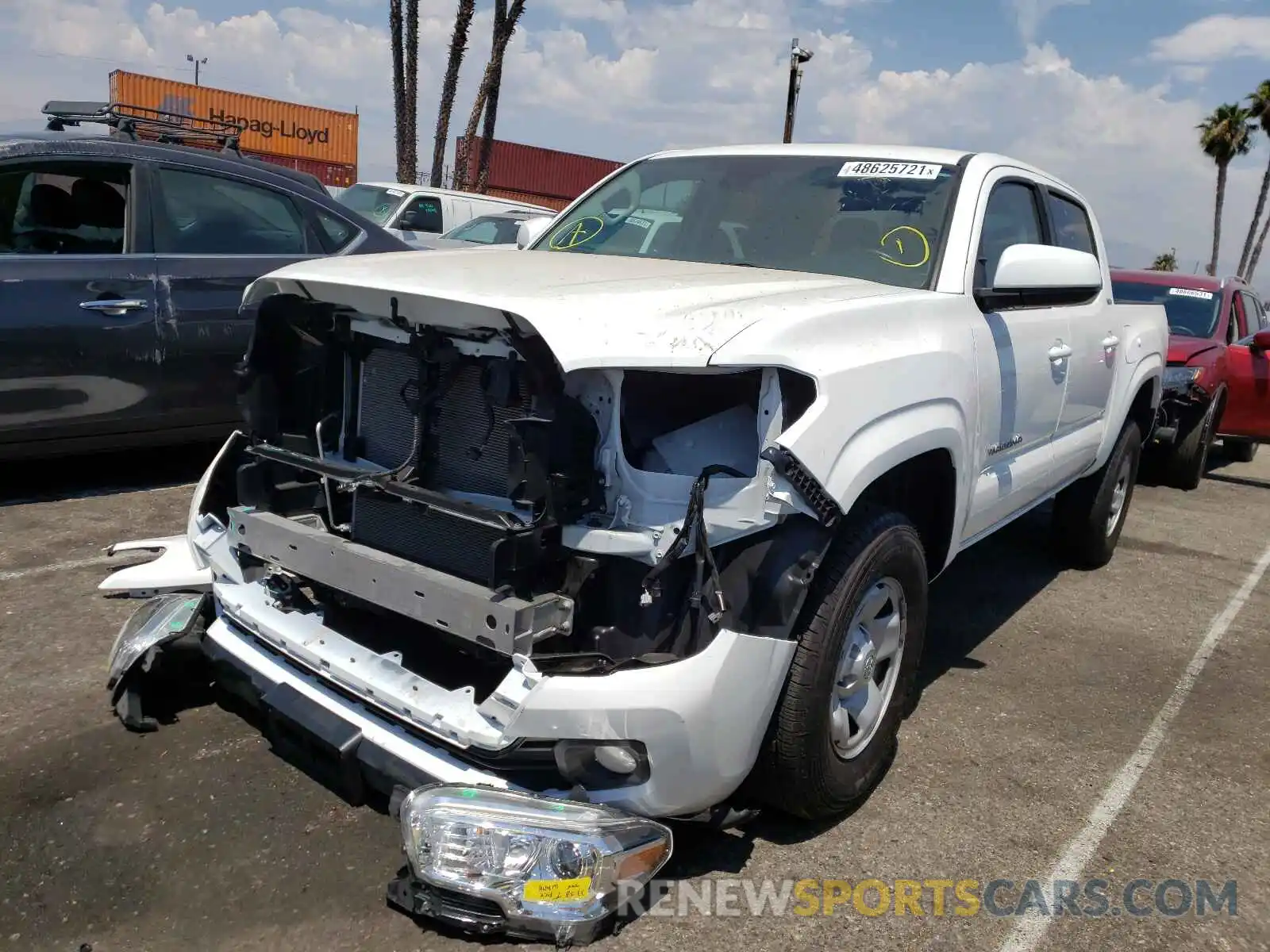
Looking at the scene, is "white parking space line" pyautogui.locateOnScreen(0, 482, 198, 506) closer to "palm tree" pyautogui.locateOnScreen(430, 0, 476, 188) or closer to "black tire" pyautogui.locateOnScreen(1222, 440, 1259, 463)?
"black tire" pyautogui.locateOnScreen(1222, 440, 1259, 463)

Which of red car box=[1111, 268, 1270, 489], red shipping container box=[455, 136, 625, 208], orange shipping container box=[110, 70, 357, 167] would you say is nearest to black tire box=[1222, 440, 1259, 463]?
red car box=[1111, 268, 1270, 489]

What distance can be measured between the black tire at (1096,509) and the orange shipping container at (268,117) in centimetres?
3467

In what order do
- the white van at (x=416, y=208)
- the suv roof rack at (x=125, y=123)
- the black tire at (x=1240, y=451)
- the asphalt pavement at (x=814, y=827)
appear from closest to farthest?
the asphalt pavement at (x=814, y=827) < the suv roof rack at (x=125, y=123) < the black tire at (x=1240, y=451) < the white van at (x=416, y=208)

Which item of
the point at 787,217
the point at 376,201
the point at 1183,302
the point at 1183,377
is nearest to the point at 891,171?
the point at 787,217

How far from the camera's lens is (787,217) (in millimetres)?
3805

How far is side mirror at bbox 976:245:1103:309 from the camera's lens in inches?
133

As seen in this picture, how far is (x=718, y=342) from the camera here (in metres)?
2.43

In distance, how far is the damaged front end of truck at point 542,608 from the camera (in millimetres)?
2324

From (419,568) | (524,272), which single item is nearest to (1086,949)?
(419,568)

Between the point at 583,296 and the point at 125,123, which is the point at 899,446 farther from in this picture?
the point at 125,123

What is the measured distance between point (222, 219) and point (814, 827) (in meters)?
4.52

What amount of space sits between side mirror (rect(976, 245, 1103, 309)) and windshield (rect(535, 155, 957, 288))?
0.74 ft

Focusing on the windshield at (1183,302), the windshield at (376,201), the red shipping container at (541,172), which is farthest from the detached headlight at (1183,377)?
the red shipping container at (541,172)

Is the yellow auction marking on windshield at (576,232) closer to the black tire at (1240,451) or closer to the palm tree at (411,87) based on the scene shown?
the black tire at (1240,451)
